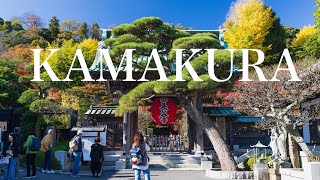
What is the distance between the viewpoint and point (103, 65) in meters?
14.9

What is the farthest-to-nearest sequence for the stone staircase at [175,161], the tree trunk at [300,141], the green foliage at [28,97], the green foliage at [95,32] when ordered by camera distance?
the green foliage at [95,32] < the green foliage at [28,97] < the stone staircase at [175,161] < the tree trunk at [300,141]

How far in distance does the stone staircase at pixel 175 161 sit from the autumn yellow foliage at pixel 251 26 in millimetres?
18628

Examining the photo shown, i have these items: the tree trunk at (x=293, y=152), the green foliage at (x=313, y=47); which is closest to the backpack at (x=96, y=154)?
the tree trunk at (x=293, y=152)

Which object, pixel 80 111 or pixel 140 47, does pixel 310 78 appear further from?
pixel 80 111

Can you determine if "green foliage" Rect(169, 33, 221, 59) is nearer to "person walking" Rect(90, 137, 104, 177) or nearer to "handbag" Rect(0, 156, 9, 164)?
"person walking" Rect(90, 137, 104, 177)

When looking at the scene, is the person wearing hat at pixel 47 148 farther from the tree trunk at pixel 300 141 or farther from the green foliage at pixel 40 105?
the tree trunk at pixel 300 141

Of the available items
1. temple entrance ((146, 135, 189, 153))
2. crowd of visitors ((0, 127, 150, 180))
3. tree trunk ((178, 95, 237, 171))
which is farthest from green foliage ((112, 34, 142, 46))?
temple entrance ((146, 135, 189, 153))

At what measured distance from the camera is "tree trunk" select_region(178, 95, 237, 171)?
40.5ft

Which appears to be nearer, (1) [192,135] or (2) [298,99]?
(2) [298,99]

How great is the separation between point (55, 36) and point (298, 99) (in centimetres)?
5251

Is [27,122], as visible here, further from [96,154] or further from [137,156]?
[137,156]

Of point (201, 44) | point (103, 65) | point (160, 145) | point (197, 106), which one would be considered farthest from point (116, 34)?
point (160, 145)

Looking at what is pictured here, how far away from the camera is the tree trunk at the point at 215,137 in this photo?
1234 centimetres

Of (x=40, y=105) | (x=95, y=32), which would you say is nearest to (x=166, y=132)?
(x=40, y=105)
